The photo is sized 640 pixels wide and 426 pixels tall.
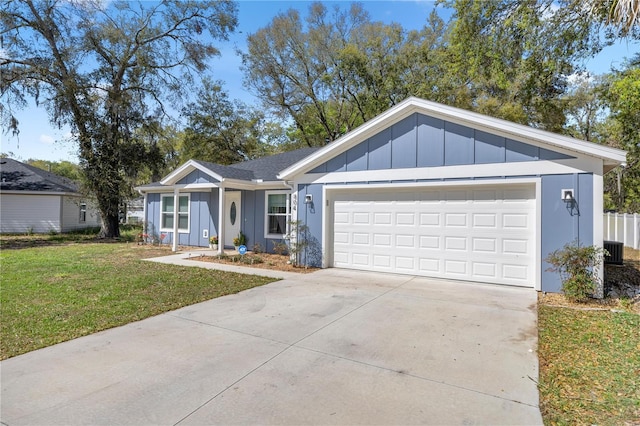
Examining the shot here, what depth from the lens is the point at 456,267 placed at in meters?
7.69

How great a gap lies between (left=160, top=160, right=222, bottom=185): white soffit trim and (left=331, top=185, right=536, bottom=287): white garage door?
4517 mm

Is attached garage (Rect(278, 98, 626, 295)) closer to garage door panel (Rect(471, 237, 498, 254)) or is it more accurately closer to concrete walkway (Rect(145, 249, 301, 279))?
garage door panel (Rect(471, 237, 498, 254))

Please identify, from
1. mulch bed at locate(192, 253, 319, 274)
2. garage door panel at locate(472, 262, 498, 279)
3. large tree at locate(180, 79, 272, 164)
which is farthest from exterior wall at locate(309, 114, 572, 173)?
large tree at locate(180, 79, 272, 164)

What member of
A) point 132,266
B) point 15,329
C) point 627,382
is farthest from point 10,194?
point 627,382

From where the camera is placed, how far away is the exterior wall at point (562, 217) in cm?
634

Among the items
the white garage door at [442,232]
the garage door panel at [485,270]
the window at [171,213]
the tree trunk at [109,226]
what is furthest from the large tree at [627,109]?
the tree trunk at [109,226]

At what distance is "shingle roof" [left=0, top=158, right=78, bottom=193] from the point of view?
20.2 m

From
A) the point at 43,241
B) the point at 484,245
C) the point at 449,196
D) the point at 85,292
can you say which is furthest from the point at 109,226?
the point at 484,245

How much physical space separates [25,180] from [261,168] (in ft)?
56.8

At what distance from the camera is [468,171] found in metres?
7.37

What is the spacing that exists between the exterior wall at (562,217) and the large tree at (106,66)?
60.5ft

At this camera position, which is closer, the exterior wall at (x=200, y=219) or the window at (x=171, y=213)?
the exterior wall at (x=200, y=219)

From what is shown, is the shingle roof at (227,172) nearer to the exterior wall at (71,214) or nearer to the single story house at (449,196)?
the single story house at (449,196)

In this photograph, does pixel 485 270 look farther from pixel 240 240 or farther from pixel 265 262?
pixel 240 240
